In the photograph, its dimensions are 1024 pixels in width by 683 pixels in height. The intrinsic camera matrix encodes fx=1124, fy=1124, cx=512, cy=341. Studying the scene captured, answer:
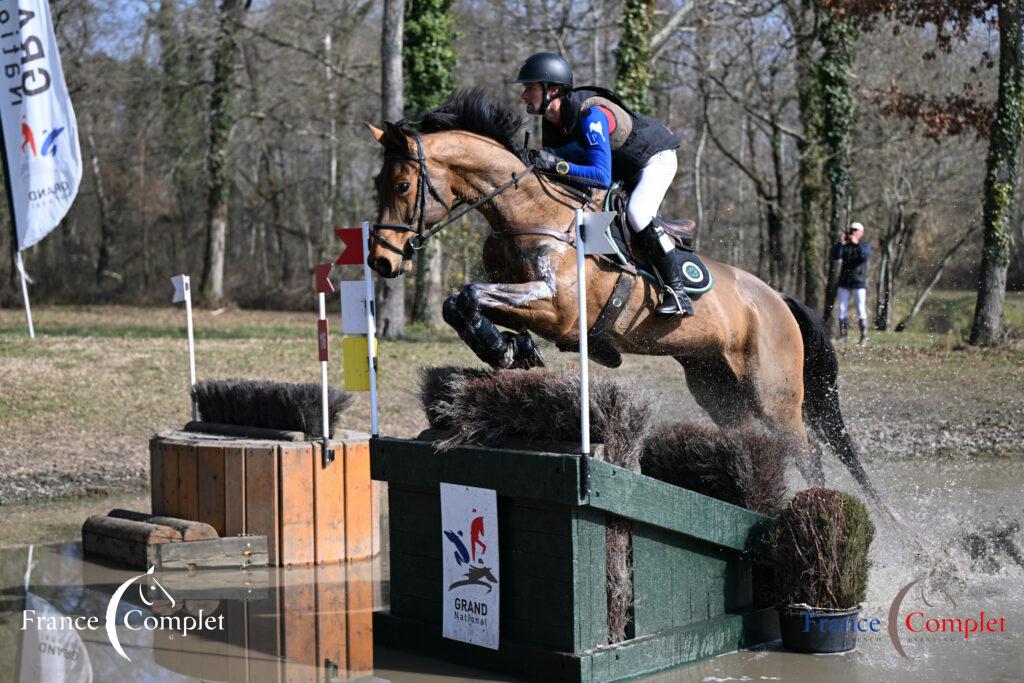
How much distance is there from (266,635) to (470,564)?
1.13 metres

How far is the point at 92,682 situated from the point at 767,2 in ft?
58.0

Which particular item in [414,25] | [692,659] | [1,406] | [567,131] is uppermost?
[414,25]

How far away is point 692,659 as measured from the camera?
14.7ft

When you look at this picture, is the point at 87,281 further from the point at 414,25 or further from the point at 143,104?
the point at 414,25

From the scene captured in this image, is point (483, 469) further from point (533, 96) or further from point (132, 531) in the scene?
point (132, 531)

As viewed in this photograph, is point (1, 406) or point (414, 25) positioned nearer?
point (1, 406)

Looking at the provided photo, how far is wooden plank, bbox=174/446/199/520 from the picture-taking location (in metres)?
6.49

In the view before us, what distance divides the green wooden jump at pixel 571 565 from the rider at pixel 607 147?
1262 millimetres

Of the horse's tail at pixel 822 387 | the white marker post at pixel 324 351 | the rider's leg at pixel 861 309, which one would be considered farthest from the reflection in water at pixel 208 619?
the rider's leg at pixel 861 309

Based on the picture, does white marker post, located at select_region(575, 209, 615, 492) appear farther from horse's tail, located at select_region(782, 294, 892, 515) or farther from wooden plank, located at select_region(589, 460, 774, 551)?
horse's tail, located at select_region(782, 294, 892, 515)

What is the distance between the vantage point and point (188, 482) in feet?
21.4

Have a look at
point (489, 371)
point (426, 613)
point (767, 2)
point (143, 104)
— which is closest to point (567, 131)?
point (489, 371)

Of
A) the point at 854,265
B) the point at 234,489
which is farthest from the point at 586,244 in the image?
the point at 854,265

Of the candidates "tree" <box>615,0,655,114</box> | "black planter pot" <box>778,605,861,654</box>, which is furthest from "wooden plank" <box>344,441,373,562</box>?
"tree" <box>615,0,655,114</box>
